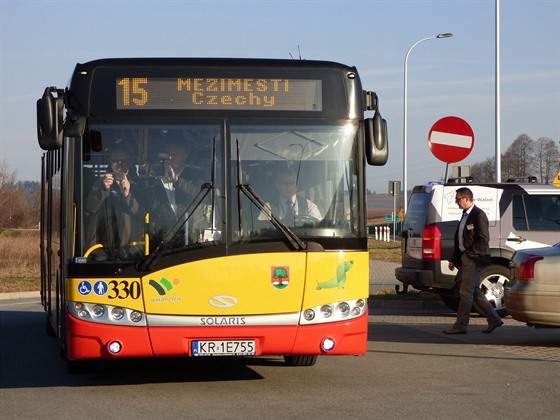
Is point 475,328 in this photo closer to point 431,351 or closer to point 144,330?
point 431,351

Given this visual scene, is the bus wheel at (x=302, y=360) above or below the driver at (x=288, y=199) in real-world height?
below

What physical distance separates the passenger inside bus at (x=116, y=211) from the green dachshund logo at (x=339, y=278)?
5.47ft

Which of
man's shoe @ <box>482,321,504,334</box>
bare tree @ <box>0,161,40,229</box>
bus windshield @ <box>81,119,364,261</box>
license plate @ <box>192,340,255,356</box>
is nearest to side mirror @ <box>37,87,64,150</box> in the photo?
bus windshield @ <box>81,119,364,261</box>

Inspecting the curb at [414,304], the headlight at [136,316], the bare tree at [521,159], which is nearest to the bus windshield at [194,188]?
the headlight at [136,316]

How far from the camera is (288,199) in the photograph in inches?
400

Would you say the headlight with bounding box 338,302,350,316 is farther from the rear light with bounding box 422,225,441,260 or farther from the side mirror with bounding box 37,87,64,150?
the rear light with bounding box 422,225,441,260

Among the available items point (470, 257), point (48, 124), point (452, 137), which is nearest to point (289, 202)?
point (48, 124)

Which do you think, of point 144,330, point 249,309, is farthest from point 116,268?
point 249,309

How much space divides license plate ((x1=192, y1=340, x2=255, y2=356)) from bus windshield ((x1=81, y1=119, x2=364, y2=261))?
0.86 meters

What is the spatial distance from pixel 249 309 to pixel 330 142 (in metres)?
1.69

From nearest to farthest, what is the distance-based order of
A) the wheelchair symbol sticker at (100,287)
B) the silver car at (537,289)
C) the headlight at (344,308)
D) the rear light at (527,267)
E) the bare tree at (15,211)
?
the wheelchair symbol sticker at (100,287) < the headlight at (344,308) < the silver car at (537,289) < the rear light at (527,267) < the bare tree at (15,211)

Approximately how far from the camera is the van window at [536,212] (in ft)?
59.2

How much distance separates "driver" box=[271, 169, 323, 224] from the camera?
33.3ft

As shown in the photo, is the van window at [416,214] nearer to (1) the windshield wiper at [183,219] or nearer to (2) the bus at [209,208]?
(2) the bus at [209,208]
